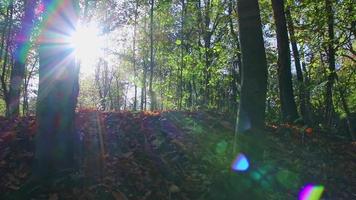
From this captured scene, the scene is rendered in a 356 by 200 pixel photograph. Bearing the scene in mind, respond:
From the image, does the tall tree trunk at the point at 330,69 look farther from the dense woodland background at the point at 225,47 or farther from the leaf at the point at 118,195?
the leaf at the point at 118,195

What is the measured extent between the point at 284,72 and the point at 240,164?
6.78m

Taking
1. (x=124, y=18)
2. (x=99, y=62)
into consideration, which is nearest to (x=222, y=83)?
(x=124, y=18)

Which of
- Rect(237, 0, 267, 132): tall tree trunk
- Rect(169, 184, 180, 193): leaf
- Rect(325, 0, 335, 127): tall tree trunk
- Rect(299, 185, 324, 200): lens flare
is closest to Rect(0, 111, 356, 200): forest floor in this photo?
Rect(169, 184, 180, 193): leaf

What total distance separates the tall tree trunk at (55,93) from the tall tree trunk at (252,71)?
246 cm

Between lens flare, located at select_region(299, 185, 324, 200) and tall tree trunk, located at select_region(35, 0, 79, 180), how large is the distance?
3926 millimetres

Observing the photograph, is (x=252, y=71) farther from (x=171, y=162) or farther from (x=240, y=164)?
(x=171, y=162)

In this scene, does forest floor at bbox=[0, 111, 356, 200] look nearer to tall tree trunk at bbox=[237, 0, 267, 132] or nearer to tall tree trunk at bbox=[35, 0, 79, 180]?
tall tree trunk at bbox=[35, 0, 79, 180]

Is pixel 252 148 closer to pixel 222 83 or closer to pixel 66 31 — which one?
pixel 66 31

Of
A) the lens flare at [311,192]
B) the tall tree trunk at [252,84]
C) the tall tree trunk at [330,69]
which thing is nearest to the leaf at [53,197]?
the tall tree trunk at [252,84]

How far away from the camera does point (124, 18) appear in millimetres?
28656

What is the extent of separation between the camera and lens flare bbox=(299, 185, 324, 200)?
292 inches

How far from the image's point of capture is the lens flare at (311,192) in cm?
742

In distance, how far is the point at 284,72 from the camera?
12719 mm

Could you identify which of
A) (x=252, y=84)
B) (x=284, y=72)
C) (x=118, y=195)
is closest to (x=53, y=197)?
(x=118, y=195)
